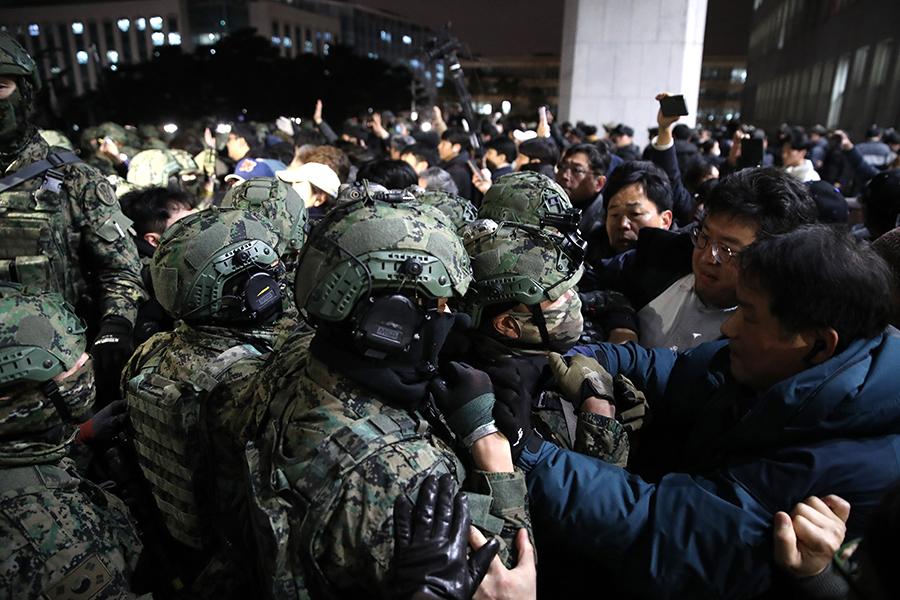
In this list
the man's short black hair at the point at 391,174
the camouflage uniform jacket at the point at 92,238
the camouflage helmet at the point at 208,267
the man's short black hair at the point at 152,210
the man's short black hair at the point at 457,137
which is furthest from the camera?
the man's short black hair at the point at 457,137

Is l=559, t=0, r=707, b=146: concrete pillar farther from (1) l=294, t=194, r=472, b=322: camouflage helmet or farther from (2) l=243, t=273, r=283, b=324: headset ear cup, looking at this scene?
(1) l=294, t=194, r=472, b=322: camouflage helmet

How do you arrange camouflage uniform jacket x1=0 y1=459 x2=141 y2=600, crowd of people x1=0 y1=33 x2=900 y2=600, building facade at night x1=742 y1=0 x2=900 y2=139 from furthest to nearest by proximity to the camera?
building facade at night x1=742 y1=0 x2=900 y2=139 → camouflage uniform jacket x1=0 y1=459 x2=141 y2=600 → crowd of people x1=0 y1=33 x2=900 y2=600

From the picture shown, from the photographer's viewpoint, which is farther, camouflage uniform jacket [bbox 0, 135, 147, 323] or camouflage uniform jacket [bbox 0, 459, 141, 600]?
camouflage uniform jacket [bbox 0, 135, 147, 323]

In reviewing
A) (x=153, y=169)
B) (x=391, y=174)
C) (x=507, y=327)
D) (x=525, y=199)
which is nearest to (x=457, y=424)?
(x=507, y=327)

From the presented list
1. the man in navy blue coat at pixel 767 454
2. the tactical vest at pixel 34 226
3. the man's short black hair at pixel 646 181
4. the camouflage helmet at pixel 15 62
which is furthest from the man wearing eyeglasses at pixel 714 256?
the camouflage helmet at pixel 15 62

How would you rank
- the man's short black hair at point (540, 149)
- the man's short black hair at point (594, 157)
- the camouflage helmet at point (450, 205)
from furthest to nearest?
1. the man's short black hair at point (540, 149)
2. the man's short black hair at point (594, 157)
3. the camouflage helmet at point (450, 205)

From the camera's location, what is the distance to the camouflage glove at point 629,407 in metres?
1.94

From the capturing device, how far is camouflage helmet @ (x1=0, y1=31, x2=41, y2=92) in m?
2.81

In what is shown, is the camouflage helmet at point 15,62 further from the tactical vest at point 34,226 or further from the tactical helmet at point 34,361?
the tactical helmet at point 34,361

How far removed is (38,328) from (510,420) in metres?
1.57

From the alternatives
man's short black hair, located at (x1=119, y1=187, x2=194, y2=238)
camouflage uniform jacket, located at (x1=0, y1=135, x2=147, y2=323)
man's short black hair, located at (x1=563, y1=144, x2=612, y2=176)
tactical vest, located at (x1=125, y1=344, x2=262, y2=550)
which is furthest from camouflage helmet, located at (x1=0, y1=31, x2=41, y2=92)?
man's short black hair, located at (x1=563, y1=144, x2=612, y2=176)

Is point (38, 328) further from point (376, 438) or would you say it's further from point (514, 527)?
point (514, 527)

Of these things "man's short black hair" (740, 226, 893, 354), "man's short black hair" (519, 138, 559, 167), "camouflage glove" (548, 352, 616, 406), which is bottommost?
"camouflage glove" (548, 352, 616, 406)

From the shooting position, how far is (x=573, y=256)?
6.73 ft
